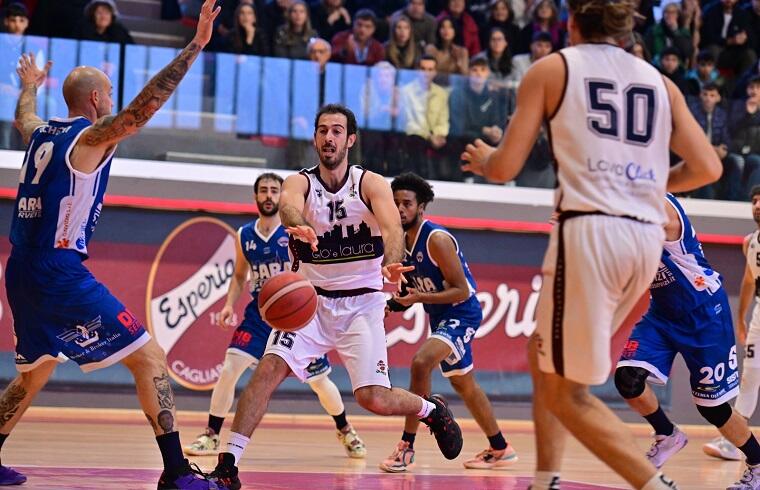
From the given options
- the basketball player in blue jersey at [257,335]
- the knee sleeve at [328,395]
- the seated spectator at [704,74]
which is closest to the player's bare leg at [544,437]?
the basketball player in blue jersey at [257,335]

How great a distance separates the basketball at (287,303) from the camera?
5.96 meters

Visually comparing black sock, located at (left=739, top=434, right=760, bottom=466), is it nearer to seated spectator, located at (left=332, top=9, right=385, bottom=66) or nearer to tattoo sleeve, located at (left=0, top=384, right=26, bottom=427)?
tattoo sleeve, located at (left=0, top=384, right=26, bottom=427)

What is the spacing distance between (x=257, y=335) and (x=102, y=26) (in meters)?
4.98

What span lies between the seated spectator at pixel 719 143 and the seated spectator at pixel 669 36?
1.49 meters

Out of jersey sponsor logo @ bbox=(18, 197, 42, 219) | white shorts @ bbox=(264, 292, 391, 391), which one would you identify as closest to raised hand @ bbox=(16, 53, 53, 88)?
jersey sponsor logo @ bbox=(18, 197, 42, 219)

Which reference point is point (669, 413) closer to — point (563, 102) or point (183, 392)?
point (183, 392)

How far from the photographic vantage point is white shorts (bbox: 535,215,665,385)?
4117 millimetres

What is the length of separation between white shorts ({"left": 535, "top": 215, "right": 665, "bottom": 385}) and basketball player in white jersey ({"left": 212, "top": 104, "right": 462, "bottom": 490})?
216 centimetres

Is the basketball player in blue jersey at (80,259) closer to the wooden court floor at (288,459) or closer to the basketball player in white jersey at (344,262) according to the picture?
the wooden court floor at (288,459)

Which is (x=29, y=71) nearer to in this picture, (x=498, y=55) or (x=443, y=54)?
(x=443, y=54)

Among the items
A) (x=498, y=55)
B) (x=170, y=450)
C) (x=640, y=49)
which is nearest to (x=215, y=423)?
(x=170, y=450)

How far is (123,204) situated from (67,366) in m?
1.80

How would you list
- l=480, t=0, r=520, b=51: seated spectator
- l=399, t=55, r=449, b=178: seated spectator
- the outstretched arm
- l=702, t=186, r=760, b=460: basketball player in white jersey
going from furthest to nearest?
1. l=480, t=0, r=520, b=51: seated spectator
2. l=399, t=55, r=449, b=178: seated spectator
3. l=702, t=186, r=760, b=460: basketball player in white jersey
4. the outstretched arm

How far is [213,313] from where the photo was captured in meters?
11.9
